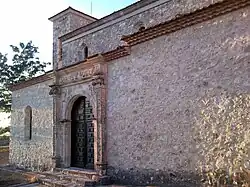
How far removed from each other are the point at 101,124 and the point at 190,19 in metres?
4.32

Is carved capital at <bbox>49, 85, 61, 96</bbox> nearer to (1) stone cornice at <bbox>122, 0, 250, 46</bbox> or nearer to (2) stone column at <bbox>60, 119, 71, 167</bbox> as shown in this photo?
(2) stone column at <bbox>60, 119, 71, 167</bbox>

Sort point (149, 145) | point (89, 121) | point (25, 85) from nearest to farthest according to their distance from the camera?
point (149, 145)
point (89, 121)
point (25, 85)

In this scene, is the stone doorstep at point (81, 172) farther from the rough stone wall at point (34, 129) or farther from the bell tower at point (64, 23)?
the bell tower at point (64, 23)

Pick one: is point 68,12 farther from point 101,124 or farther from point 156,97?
point 156,97

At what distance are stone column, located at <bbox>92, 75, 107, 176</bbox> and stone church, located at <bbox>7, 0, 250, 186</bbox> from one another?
3 centimetres

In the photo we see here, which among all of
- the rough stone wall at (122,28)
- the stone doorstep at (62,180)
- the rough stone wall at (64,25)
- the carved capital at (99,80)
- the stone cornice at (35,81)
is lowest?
the stone doorstep at (62,180)

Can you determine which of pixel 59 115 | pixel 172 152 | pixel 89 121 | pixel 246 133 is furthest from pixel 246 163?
pixel 59 115

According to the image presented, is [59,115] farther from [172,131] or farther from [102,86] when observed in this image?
[172,131]

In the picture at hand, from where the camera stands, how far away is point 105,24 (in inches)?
459

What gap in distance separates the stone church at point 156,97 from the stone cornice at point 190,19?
0.02m

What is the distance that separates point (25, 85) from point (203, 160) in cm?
1100

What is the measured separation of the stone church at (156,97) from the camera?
6.00 meters

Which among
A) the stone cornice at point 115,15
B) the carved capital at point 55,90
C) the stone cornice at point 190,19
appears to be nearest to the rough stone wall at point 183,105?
the stone cornice at point 190,19

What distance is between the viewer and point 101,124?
9.08 m
